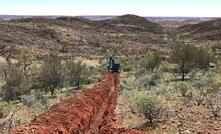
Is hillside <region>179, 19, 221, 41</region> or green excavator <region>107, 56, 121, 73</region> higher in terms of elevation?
green excavator <region>107, 56, 121, 73</region>

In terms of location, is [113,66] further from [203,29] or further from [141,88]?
[203,29]

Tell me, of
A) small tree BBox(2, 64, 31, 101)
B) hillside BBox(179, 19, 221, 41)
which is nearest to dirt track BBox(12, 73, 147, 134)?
small tree BBox(2, 64, 31, 101)

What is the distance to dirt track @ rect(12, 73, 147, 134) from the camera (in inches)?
579

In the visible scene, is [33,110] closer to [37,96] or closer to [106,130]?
[37,96]

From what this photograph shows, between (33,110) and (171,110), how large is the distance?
7.27 m

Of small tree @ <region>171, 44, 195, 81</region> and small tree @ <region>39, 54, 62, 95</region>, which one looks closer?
small tree @ <region>39, 54, 62, 95</region>

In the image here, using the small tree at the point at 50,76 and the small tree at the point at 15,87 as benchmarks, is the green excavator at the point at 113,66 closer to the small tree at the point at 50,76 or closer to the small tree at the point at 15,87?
the small tree at the point at 50,76

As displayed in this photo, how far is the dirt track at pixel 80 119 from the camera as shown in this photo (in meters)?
14.7

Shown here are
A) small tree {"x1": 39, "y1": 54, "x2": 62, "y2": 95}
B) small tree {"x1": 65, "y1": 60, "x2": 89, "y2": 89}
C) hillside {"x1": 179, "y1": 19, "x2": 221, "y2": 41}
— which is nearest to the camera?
small tree {"x1": 39, "y1": 54, "x2": 62, "y2": 95}

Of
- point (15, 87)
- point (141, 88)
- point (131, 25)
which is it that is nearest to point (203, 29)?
point (131, 25)

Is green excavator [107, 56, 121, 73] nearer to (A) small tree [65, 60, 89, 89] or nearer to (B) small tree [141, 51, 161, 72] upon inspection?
(B) small tree [141, 51, 161, 72]

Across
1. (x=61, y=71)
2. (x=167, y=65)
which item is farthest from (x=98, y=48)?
(x=61, y=71)

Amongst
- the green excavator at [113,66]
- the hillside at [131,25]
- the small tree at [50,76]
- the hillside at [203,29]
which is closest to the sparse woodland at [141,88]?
the small tree at [50,76]

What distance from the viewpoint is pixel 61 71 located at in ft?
111
